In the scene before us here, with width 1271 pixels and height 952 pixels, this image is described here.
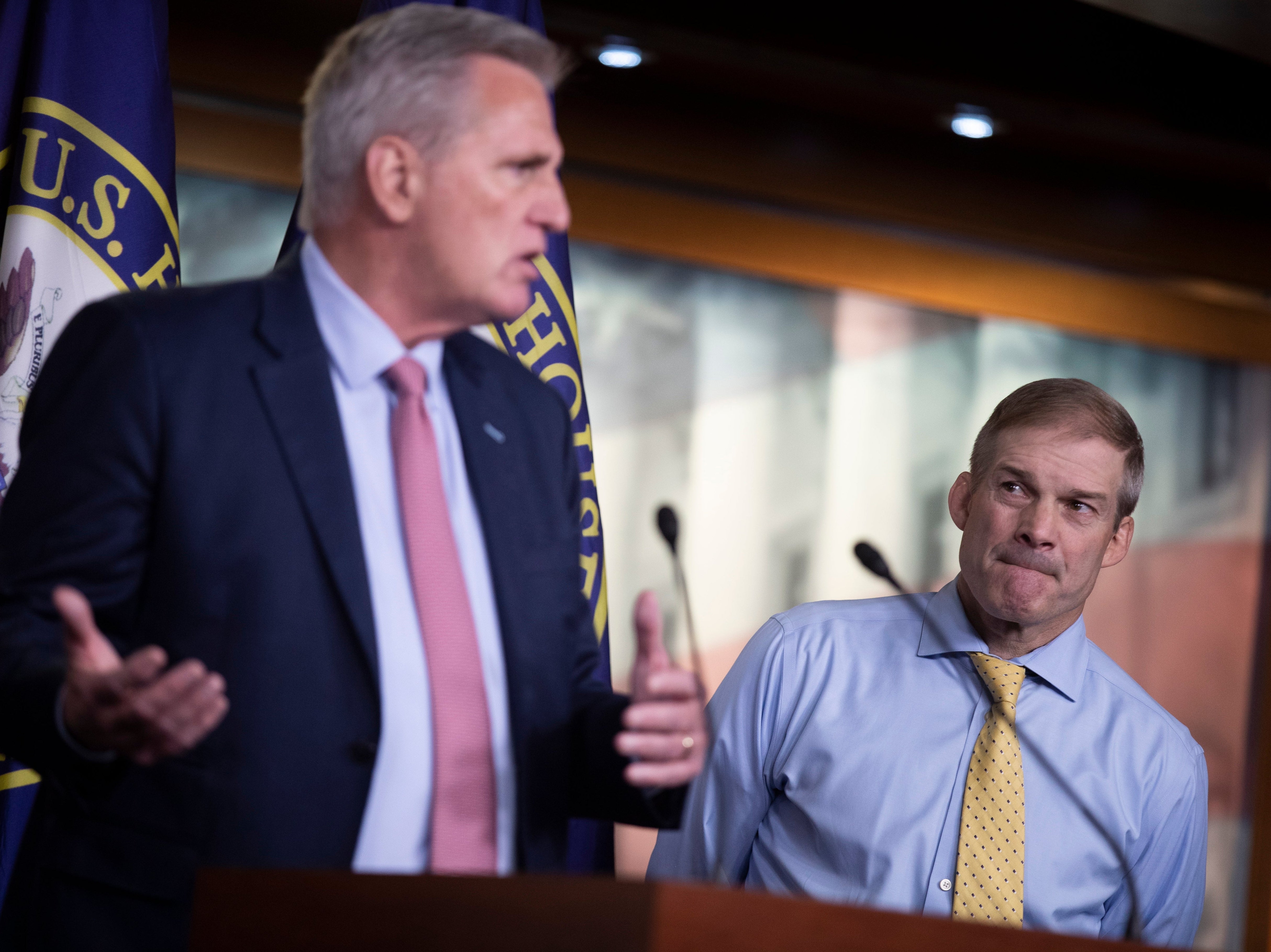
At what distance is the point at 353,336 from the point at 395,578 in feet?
0.75

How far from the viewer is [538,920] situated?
1.01 meters

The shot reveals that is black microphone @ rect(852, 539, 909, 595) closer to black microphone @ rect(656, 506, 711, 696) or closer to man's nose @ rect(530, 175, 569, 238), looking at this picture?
black microphone @ rect(656, 506, 711, 696)

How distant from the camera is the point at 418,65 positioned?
1248 millimetres

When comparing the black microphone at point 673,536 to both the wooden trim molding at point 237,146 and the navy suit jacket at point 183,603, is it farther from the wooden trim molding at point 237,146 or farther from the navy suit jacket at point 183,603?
the wooden trim molding at point 237,146

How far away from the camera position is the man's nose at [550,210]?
125 cm

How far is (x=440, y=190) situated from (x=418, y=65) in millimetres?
121

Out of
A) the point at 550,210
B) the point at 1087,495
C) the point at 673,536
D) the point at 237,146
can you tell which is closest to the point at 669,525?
the point at 673,536

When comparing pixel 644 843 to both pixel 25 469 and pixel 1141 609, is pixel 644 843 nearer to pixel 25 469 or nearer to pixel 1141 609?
pixel 1141 609

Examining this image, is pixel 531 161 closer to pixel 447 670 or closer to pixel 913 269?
pixel 447 670

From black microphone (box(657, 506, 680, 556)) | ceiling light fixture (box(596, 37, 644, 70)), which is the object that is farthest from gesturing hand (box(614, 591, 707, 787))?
ceiling light fixture (box(596, 37, 644, 70))

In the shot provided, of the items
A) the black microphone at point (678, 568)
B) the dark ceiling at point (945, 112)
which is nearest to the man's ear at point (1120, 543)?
the black microphone at point (678, 568)

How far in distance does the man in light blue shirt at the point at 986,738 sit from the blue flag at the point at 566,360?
0.14 meters

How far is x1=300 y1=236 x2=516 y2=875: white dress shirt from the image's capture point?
1177mm

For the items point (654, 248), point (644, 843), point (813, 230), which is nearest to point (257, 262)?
point (654, 248)
